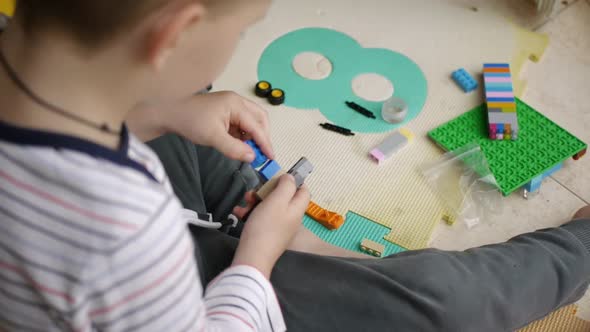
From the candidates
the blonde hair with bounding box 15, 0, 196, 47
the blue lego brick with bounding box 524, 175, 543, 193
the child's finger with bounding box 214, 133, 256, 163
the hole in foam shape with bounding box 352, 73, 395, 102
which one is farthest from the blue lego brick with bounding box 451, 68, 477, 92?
the blonde hair with bounding box 15, 0, 196, 47

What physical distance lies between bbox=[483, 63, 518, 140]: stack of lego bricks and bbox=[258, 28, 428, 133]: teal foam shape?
0.14 metres

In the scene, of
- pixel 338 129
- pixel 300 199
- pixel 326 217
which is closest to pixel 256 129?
pixel 300 199

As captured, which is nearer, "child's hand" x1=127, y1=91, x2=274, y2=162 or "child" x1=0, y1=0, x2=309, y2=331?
"child" x1=0, y1=0, x2=309, y2=331

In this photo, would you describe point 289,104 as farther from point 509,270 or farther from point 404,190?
point 509,270

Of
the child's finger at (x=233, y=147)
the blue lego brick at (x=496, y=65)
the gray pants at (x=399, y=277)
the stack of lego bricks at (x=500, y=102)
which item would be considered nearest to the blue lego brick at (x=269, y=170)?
the gray pants at (x=399, y=277)

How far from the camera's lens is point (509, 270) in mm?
863

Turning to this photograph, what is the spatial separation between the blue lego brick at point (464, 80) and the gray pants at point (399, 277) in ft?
1.45

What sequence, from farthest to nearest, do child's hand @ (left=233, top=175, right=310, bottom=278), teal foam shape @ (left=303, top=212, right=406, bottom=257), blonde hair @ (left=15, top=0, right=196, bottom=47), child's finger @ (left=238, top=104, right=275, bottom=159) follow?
1. teal foam shape @ (left=303, top=212, right=406, bottom=257)
2. child's finger @ (left=238, top=104, right=275, bottom=159)
3. child's hand @ (left=233, top=175, right=310, bottom=278)
4. blonde hair @ (left=15, top=0, right=196, bottom=47)

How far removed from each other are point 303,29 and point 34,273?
1.02m

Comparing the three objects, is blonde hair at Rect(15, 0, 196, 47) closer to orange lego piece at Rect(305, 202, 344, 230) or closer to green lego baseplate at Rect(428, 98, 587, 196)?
orange lego piece at Rect(305, 202, 344, 230)

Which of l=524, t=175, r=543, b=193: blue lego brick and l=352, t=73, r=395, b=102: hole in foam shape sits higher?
l=352, t=73, r=395, b=102: hole in foam shape

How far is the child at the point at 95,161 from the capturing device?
447mm

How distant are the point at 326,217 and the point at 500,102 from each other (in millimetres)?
477

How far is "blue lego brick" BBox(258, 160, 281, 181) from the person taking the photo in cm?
94
